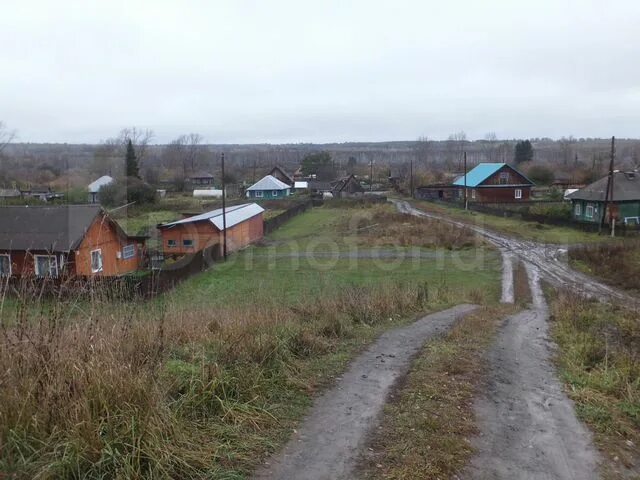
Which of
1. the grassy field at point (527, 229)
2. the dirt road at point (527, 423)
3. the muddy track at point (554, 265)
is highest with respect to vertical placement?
the dirt road at point (527, 423)

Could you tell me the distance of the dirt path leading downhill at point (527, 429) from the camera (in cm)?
427

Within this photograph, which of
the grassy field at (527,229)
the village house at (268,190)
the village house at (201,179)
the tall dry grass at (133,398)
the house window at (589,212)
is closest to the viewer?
the tall dry grass at (133,398)

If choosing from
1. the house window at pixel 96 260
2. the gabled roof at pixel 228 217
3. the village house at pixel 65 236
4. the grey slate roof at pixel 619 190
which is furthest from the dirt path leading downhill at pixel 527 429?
the grey slate roof at pixel 619 190

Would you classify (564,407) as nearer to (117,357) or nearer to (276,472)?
(276,472)

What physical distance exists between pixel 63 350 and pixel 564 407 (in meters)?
4.90

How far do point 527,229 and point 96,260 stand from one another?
28.1m

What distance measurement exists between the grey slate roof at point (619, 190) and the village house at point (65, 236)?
104 feet

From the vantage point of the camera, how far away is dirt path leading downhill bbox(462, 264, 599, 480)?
14.0ft

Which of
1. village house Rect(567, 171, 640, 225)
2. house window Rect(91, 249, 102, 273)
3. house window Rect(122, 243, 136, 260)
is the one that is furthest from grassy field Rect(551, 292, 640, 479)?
village house Rect(567, 171, 640, 225)

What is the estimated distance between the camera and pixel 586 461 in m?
4.50

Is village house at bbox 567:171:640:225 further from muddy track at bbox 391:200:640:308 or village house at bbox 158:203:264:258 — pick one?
village house at bbox 158:203:264:258

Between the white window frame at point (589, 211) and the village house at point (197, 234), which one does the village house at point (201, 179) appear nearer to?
the village house at point (197, 234)

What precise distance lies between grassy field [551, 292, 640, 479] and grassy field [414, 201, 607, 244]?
22362 millimetres

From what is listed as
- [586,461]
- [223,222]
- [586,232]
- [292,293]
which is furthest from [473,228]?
[586,461]
